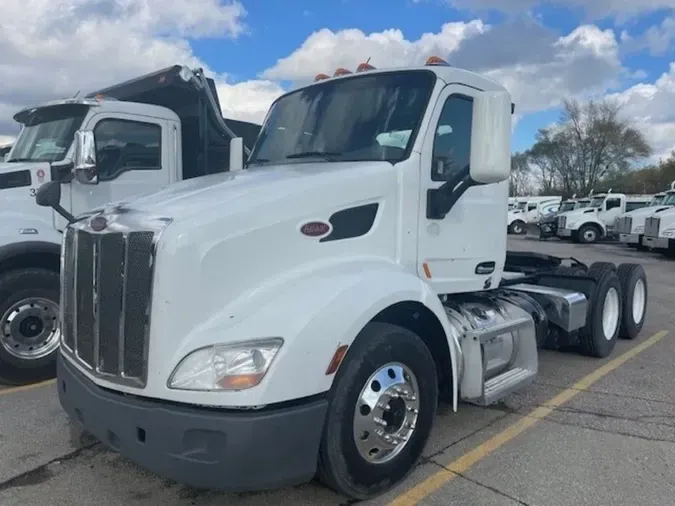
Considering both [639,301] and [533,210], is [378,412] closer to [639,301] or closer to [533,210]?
[639,301]

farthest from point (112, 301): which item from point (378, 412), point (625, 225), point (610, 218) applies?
point (610, 218)

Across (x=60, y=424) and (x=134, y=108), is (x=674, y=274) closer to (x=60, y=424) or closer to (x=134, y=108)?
(x=134, y=108)

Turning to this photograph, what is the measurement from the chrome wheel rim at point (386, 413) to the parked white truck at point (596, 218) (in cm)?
2838

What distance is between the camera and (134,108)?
21.3 feet

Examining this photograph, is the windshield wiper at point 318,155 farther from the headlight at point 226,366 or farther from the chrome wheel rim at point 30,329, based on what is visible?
the chrome wheel rim at point 30,329

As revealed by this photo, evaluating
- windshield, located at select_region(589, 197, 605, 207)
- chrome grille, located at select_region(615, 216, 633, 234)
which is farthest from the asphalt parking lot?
windshield, located at select_region(589, 197, 605, 207)

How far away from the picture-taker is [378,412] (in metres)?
3.51

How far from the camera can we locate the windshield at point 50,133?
621 centimetres

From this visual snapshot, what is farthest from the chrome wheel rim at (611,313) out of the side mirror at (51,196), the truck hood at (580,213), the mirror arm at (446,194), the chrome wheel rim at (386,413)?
the truck hood at (580,213)

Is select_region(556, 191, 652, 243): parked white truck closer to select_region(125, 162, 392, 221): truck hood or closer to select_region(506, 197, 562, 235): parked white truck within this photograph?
select_region(506, 197, 562, 235): parked white truck

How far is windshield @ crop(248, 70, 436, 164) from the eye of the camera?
4.21 metres

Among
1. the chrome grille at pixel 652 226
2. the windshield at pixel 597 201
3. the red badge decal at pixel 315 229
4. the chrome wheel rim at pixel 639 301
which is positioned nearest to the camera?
the red badge decal at pixel 315 229

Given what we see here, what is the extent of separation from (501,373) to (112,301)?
2.98m

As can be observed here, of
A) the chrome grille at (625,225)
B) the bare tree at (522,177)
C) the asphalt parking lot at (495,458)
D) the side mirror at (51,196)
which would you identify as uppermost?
the bare tree at (522,177)
